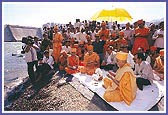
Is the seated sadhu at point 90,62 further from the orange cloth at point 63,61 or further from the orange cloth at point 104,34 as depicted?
the orange cloth at point 104,34


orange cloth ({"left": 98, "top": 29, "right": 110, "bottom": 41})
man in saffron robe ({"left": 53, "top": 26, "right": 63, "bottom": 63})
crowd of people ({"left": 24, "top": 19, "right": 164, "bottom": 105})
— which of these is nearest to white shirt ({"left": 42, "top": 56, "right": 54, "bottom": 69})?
crowd of people ({"left": 24, "top": 19, "right": 164, "bottom": 105})

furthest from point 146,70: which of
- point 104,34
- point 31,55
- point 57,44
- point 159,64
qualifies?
point 57,44

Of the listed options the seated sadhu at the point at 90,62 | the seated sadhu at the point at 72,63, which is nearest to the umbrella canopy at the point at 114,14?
the seated sadhu at the point at 90,62

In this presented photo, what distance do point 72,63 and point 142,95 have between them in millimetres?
1713

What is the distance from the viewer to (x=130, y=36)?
6.63 metres

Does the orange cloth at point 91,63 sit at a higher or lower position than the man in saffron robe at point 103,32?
lower

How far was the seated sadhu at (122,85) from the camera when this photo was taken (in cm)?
471

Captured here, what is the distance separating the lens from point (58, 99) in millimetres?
5230

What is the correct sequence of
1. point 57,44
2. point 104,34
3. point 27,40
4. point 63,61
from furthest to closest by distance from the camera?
point 57,44 < point 104,34 < point 63,61 < point 27,40

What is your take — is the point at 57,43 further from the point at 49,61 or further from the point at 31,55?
the point at 31,55

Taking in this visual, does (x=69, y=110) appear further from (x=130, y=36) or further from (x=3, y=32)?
(x=130, y=36)

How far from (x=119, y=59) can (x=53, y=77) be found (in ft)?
6.05

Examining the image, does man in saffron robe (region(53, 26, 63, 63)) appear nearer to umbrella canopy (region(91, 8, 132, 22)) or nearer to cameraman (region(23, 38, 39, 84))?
cameraman (region(23, 38, 39, 84))

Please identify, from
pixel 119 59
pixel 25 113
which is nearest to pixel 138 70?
pixel 119 59
